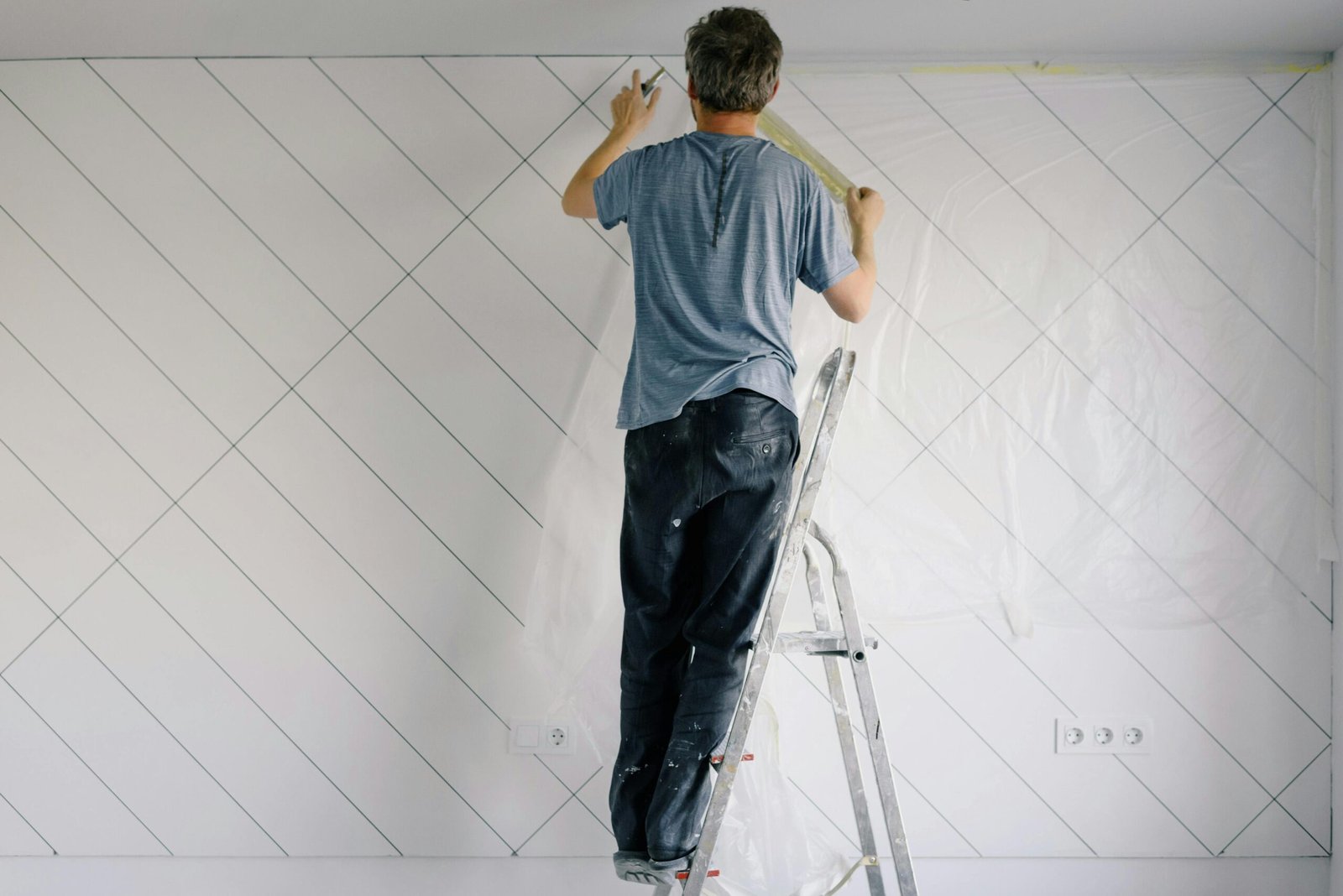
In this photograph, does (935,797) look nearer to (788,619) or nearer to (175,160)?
(788,619)

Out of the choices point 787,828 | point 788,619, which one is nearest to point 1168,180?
point 788,619

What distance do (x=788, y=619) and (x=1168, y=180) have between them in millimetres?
1218

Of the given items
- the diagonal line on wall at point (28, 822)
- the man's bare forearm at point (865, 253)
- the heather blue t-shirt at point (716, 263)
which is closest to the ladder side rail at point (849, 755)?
the heather blue t-shirt at point (716, 263)

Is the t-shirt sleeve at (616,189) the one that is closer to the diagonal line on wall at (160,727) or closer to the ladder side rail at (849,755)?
the ladder side rail at (849,755)

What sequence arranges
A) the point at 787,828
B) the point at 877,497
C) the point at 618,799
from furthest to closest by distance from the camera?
the point at 877,497
the point at 787,828
the point at 618,799

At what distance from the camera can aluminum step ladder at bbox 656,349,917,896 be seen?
1.45 m

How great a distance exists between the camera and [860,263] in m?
1.68

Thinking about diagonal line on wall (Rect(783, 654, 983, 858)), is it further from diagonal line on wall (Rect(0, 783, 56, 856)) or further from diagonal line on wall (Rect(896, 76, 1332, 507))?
diagonal line on wall (Rect(0, 783, 56, 856))

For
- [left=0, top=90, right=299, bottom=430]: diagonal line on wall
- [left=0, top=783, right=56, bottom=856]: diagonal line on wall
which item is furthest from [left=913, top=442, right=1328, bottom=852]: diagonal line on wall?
[left=0, top=783, right=56, bottom=856]: diagonal line on wall

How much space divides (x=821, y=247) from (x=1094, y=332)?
81 centimetres

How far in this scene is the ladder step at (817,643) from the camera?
1.52 meters

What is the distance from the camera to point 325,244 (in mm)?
2049

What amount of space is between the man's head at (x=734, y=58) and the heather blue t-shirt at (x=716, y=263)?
0.21ft

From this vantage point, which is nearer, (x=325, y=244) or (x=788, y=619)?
(x=788, y=619)
